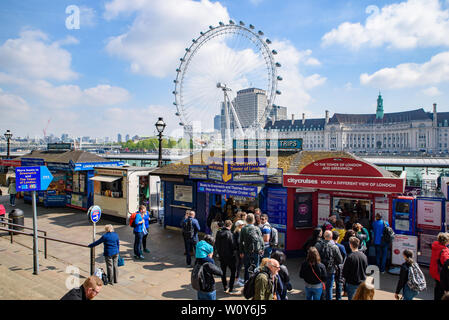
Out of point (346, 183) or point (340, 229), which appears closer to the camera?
point (340, 229)

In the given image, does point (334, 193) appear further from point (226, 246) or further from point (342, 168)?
point (226, 246)

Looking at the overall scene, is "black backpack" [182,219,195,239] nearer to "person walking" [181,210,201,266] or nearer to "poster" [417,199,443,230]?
"person walking" [181,210,201,266]

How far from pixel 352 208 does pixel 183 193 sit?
6775 mm

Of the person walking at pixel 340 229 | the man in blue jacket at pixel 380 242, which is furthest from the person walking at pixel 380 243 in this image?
the person walking at pixel 340 229

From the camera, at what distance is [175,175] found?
1330 centimetres

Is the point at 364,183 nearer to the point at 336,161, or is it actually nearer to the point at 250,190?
the point at 336,161

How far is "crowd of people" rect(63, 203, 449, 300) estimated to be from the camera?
480 cm

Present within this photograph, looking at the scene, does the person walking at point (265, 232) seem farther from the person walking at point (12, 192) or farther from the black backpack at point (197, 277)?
the person walking at point (12, 192)

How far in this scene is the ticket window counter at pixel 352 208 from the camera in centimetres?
1001

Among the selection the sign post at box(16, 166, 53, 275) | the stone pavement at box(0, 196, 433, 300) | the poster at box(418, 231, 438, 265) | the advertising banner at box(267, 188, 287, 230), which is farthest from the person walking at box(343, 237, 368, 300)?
the sign post at box(16, 166, 53, 275)

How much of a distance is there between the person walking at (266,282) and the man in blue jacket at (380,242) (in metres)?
5.30

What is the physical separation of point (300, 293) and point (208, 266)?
3170mm

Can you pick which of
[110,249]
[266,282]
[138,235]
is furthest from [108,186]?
[266,282]

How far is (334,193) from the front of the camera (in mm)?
10570
